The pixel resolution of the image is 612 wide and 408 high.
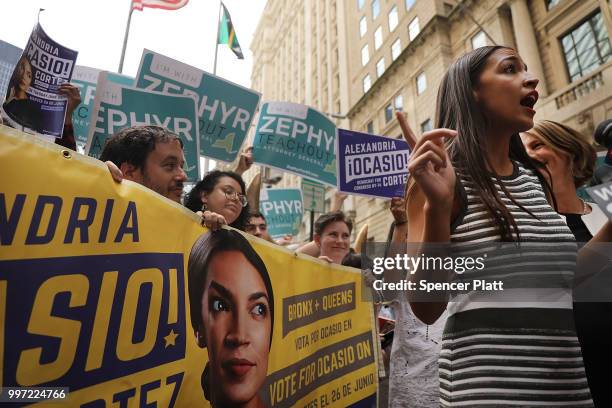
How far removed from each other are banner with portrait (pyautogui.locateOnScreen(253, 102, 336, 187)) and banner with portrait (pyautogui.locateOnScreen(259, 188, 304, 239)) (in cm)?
340

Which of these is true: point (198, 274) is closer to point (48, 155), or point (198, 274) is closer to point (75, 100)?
point (48, 155)

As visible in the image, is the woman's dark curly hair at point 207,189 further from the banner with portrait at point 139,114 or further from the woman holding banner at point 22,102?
the woman holding banner at point 22,102

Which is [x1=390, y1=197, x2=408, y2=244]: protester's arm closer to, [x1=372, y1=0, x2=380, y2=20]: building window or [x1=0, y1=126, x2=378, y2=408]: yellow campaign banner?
[x1=0, y1=126, x2=378, y2=408]: yellow campaign banner

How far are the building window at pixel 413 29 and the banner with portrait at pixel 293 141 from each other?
1650 centimetres

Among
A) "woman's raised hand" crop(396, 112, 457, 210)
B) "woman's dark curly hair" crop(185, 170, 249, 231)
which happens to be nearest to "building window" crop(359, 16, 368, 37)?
"woman's dark curly hair" crop(185, 170, 249, 231)

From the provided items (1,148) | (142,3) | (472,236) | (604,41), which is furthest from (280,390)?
(604,41)

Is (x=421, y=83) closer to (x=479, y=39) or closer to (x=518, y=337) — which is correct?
(x=479, y=39)

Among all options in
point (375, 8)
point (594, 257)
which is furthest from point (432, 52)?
point (594, 257)

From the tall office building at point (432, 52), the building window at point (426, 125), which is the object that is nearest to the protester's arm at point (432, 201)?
the tall office building at point (432, 52)

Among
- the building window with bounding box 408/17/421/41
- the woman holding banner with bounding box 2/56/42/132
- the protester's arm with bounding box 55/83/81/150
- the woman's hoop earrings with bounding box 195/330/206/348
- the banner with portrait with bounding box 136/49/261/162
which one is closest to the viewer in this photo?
the woman's hoop earrings with bounding box 195/330/206/348

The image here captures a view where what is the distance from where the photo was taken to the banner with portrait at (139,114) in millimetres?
3127

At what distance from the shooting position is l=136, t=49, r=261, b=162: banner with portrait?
3.93 meters

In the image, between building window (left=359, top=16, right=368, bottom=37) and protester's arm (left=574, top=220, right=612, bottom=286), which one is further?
building window (left=359, top=16, right=368, bottom=37)

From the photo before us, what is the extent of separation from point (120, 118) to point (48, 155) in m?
2.16
